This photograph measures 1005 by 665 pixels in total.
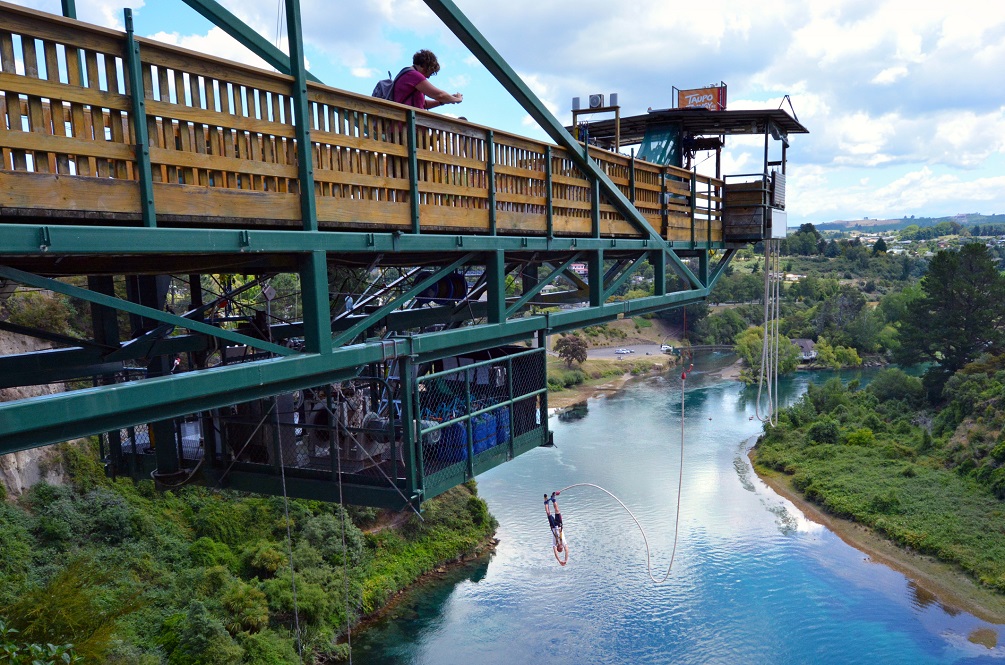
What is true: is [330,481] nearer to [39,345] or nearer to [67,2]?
Result: [67,2]

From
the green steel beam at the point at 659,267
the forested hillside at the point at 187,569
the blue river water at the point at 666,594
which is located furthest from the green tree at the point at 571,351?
the green steel beam at the point at 659,267

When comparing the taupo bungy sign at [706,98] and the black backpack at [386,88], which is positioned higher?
the taupo bungy sign at [706,98]

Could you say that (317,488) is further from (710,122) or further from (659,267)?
(710,122)

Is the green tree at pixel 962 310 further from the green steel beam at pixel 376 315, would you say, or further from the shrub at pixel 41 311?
the green steel beam at pixel 376 315

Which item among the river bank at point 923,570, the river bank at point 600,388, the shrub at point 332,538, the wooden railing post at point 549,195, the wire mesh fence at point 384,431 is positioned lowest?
the river bank at point 923,570

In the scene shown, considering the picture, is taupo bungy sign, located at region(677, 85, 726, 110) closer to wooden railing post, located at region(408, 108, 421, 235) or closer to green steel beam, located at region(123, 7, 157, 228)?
wooden railing post, located at region(408, 108, 421, 235)
